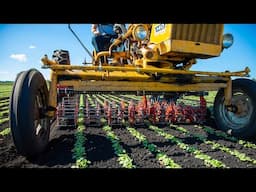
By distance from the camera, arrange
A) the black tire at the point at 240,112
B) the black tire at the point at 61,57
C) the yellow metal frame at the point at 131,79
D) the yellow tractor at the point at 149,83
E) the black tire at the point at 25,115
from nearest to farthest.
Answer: the black tire at the point at 25,115
the yellow tractor at the point at 149,83
the yellow metal frame at the point at 131,79
the black tire at the point at 240,112
the black tire at the point at 61,57

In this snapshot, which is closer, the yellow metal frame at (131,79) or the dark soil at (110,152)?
the dark soil at (110,152)

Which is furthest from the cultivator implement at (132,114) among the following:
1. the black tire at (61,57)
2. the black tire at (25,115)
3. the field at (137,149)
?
the black tire at (25,115)

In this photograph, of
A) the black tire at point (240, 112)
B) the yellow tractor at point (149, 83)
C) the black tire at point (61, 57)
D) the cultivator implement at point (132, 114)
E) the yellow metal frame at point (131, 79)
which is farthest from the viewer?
the black tire at point (61, 57)

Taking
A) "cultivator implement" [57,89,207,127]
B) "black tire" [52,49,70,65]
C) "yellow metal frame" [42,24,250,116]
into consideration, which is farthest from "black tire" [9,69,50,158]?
"black tire" [52,49,70,65]

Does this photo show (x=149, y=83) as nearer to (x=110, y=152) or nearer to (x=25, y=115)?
(x=110, y=152)

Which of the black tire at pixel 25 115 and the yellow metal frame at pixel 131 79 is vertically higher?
the yellow metal frame at pixel 131 79

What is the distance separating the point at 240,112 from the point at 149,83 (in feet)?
5.44

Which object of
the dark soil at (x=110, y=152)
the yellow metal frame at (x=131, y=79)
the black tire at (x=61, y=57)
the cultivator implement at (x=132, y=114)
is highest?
the black tire at (x=61, y=57)

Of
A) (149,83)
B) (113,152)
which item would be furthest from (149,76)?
(113,152)

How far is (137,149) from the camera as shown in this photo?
11.3 ft

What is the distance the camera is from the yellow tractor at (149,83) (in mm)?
2879

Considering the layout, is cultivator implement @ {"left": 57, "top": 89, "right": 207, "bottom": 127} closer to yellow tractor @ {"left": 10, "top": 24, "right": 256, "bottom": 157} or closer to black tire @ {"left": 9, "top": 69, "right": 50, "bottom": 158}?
yellow tractor @ {"left": 10, "top": 24, "right": 256, "bottom": 157}

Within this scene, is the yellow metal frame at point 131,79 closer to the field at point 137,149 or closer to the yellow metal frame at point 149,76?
the yellow metal frame at point 149,76
